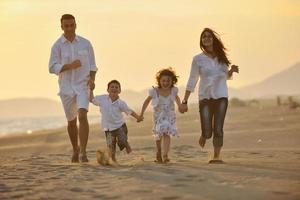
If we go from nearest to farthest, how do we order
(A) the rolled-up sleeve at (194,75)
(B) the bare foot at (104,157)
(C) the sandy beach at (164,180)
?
1. (C) the sandy beach at (164,180)
2. (B) the bare foot at (104,157)
3. (A) the rolled-up sleeve at (194,75)

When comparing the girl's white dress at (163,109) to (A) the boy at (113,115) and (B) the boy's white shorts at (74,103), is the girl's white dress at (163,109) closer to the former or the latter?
(A) the boy at (113,115)

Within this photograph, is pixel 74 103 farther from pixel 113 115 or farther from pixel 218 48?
pixel 218 48

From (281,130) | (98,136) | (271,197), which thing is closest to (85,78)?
(271,197)

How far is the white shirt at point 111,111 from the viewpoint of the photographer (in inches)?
381

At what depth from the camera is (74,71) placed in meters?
9.60

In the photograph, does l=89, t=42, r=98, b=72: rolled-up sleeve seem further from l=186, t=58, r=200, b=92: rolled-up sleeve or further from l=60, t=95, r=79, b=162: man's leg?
l=186, t=58, r=200, b=92: rolled-up sleeve

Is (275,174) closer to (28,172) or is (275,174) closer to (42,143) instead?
(28,172)

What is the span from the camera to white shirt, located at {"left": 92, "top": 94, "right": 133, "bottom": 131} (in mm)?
9680

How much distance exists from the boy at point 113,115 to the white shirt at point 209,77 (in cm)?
106

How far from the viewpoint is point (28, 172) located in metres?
8.26

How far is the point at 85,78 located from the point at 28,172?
1916 mm

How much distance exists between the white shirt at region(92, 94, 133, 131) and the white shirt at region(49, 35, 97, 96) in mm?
358

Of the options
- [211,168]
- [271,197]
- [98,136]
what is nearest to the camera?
[271,197]

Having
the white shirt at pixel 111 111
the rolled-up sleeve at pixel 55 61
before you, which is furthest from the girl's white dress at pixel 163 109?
the rolled-up sleeve at pixel 55 61
